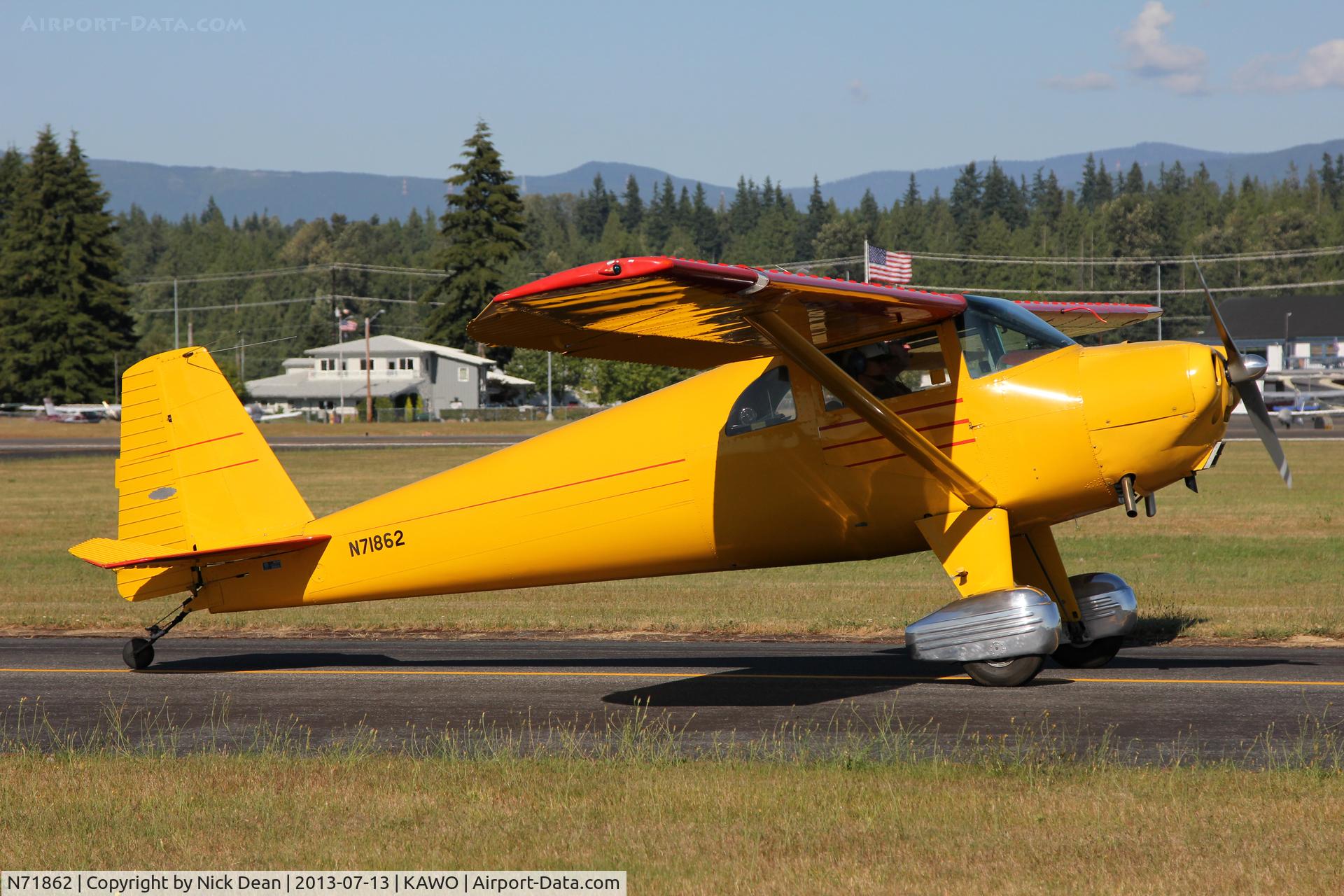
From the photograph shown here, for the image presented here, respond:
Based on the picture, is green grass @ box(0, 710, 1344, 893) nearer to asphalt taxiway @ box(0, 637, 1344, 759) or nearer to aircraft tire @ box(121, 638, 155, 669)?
asphalt taxiway @ box(0, 637, 1344, 759)

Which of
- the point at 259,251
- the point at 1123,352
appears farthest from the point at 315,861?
the point at 259,251

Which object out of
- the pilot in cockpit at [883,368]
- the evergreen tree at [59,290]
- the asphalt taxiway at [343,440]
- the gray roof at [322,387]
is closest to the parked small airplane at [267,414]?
the gray roof at [322,387]

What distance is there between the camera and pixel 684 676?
11.7m

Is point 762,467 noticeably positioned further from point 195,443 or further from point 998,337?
point 195,443

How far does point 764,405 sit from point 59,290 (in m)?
92.4

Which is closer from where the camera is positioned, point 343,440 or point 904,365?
point 904,365

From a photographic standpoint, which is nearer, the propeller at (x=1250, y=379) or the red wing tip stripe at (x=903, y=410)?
the propeller at (x=1250, y=379)

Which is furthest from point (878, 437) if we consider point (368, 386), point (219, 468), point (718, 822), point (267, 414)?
point (267, 414)

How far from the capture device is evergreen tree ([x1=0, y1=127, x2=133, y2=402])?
91062 mm

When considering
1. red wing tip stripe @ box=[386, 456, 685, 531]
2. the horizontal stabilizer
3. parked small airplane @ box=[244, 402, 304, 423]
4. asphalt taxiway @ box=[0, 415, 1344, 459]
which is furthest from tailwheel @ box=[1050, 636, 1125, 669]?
parked small airplane @ box=[244, 402, 304, 423]

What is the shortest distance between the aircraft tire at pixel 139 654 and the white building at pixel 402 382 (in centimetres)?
9454

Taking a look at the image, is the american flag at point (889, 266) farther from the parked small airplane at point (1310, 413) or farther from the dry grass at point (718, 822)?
the parked small airplane at point (1310, 413)

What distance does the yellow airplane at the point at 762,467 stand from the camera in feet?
32.8

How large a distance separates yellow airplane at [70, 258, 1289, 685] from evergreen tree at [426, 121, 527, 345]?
285 feet
